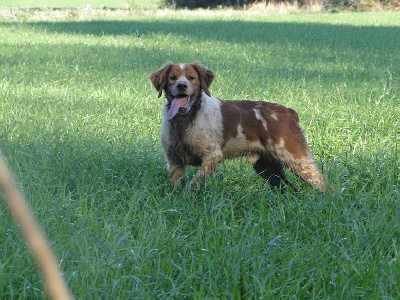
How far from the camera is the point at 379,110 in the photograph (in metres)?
9.16

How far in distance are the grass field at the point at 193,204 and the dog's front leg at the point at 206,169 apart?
0.08m

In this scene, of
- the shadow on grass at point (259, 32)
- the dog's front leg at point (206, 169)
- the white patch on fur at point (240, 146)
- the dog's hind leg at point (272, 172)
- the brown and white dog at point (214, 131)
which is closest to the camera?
the dog's front leg at point (206, 169)

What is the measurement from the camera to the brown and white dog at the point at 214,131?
5.66m

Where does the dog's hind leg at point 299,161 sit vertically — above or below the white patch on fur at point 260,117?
below

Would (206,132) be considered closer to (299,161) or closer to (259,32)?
(299,161)

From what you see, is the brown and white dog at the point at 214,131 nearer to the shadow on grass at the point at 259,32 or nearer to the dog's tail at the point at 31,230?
the dog's tail at the point at 31,230

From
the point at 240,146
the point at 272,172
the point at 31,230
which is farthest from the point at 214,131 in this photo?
the point at 31,230

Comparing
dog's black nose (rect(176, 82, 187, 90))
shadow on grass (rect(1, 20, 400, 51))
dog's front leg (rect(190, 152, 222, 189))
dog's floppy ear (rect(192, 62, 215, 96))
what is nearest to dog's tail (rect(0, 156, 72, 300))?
dog's front leg (rect(190, 152, 222, 189))

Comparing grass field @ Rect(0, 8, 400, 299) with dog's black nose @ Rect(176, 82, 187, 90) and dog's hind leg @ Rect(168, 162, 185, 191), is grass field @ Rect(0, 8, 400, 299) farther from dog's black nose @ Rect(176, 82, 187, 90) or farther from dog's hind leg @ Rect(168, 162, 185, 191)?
dog's black nose @ Rect(176, 82, 187, 90)

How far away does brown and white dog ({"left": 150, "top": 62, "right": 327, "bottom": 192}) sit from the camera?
18.6 feet

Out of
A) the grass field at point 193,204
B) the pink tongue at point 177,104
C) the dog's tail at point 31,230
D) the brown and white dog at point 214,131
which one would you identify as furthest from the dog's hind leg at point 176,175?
the dog's tail at point 31,230

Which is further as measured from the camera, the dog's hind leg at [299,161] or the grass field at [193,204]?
the dog's hind leg at [299,161]

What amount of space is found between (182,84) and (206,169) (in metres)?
0.62

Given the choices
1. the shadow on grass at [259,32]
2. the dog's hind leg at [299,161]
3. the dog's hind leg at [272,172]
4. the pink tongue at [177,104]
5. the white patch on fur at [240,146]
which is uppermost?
the pink tongue at [177,104]
